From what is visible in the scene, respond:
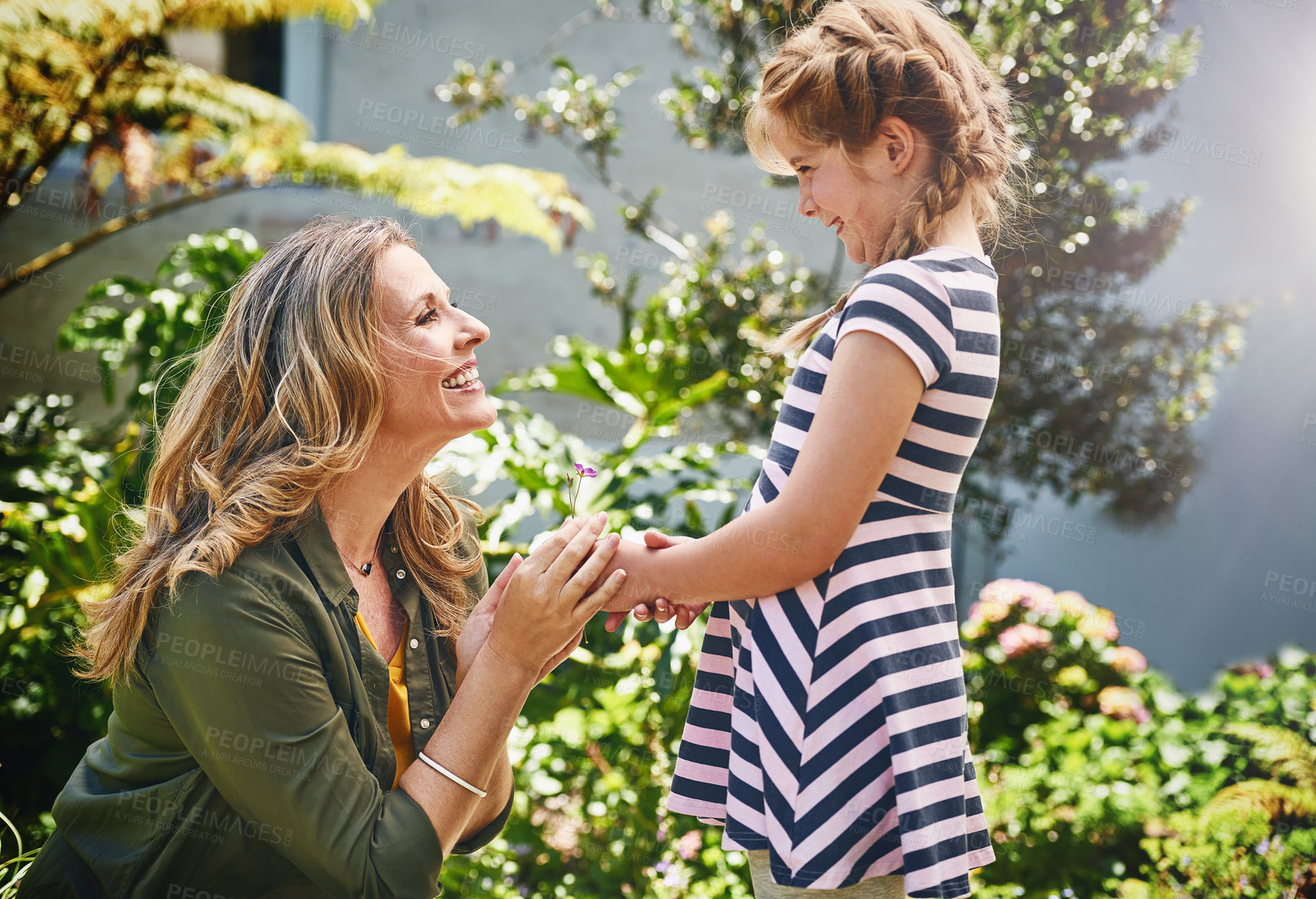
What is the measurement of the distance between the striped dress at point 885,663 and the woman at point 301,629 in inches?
13.2

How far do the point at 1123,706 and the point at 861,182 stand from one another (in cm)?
275

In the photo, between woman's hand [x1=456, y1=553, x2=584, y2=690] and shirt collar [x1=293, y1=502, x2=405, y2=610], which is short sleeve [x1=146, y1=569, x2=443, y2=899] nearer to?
shirt collar [x1=293, y1=502, x2=405, y2=610]

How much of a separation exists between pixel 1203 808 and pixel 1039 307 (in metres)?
1.92

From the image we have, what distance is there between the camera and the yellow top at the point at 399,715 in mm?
1516

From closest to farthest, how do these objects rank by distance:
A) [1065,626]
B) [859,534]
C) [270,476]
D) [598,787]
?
[859,534], [270,476], [598,787], [1065,626]

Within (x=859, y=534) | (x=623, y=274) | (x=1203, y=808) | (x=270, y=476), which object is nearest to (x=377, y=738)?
(x=270, y=476)

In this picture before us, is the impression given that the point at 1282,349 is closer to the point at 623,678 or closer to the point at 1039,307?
the point at 1039,307

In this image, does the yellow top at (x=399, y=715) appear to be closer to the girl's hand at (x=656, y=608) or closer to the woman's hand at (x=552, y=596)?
the woman's hand at (x=552, y=596)

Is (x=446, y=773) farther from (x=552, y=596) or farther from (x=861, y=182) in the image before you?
(x=861, y=182)

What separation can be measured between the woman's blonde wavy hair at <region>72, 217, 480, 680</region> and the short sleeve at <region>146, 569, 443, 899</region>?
0.11m

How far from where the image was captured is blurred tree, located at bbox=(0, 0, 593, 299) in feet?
12.8

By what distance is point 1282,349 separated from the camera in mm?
3555

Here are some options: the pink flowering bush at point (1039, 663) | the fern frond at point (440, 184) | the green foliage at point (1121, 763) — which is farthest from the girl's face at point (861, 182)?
the fern frond at point (440, 184)

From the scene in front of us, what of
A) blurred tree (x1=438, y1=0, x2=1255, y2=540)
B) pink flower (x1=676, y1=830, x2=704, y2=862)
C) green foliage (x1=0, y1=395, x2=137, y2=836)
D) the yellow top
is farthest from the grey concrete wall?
the yellow top
